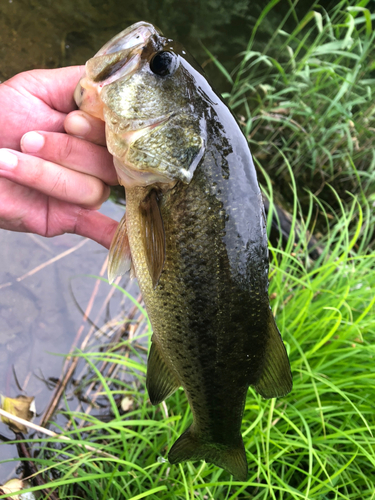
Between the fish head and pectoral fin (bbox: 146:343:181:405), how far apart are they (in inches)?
30.7

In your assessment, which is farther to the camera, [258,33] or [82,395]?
[258,33]

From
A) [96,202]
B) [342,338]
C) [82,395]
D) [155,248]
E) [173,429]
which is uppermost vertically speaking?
[155,248]

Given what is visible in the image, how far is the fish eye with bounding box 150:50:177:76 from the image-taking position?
1.27 meters

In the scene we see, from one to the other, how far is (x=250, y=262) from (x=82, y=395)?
147cm

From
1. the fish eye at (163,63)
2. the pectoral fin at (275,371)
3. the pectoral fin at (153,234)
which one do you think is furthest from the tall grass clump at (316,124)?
the pectoral fin at (275,371)

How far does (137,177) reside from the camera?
4.37 feet

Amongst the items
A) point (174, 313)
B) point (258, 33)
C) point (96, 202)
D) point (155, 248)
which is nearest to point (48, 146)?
point (96, 202)

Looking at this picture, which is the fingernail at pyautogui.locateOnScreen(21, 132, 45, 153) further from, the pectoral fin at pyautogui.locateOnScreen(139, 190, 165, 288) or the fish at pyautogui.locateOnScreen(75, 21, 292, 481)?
the pectoral fin at pyautogui.locateOnScreen(139, 190, 165, 288)

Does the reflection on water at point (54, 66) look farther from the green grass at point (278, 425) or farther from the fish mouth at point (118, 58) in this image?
the fish mouth at point (118, 58)

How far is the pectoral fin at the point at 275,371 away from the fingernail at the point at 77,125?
1085mm

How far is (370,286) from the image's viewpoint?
2.46 meters

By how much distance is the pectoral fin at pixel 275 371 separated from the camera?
1.43 m

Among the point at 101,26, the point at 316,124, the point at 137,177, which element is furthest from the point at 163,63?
the point at 101,26

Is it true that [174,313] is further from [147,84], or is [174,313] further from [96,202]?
[147,84]
